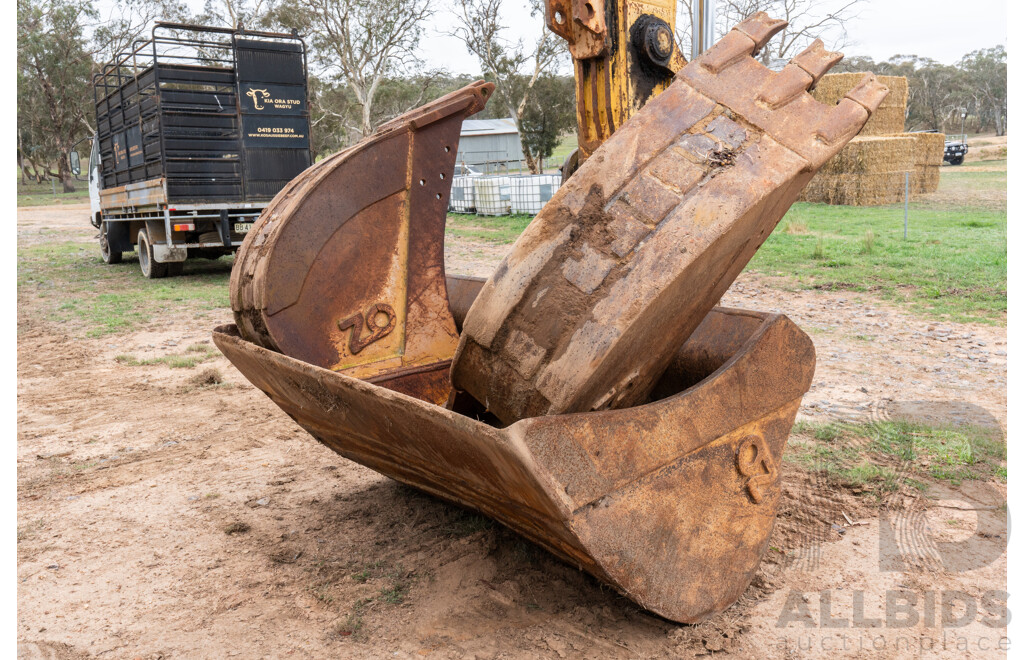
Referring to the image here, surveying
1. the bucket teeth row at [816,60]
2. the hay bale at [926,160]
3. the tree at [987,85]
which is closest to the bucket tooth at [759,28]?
the bucket teeth row at [816,60]

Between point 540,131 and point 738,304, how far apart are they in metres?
31.6

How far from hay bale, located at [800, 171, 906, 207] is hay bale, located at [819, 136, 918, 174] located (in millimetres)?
136

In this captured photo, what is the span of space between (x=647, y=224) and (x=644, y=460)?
0.66 metres

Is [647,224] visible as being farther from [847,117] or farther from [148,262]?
[148,262]

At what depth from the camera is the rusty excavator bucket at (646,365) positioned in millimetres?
2090

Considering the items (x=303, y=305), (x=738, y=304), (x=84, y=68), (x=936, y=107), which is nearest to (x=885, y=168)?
(x=738, y=304)

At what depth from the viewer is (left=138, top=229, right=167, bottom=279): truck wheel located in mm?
12422

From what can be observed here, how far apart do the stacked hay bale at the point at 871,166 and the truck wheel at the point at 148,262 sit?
46.7 feet

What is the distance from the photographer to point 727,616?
263cm

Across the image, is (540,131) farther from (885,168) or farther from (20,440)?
(20,440)

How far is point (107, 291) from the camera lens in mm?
11500

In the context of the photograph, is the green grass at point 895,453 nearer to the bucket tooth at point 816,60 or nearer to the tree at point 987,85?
the bucket tooth at point 816,60

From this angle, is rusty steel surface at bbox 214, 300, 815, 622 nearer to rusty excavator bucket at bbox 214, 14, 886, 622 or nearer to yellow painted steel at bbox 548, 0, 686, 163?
rusty excavator bucket at bbox 214, 14, 886, 622

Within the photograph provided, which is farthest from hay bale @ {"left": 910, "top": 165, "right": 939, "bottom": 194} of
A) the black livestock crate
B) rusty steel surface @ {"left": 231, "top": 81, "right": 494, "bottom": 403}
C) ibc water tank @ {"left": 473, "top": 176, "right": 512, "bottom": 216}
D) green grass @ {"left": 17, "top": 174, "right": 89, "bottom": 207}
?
green grass @ {"left": 17, "top": 174, "right": 89, "bottom": 207}
